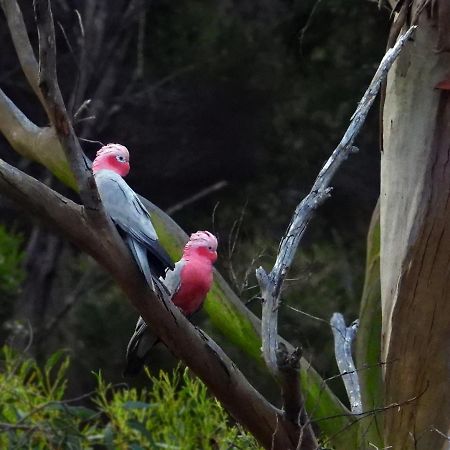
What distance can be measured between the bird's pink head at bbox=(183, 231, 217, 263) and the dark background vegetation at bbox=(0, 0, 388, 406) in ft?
7.27

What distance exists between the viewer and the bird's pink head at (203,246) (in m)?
2.21

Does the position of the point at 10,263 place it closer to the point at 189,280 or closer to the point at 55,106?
the point at 189,280

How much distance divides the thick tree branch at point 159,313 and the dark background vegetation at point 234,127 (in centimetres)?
237

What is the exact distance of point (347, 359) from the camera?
8.38ft

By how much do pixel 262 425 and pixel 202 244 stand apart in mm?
373

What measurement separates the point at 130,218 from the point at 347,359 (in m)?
0.83

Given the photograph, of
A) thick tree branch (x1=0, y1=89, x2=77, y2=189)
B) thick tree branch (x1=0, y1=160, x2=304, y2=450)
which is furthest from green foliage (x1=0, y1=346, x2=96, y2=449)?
thick tree branch (x1=0, y1=160, x2=304, y2=450)

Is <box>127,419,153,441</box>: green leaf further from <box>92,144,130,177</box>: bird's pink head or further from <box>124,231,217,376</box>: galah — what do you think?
<box>92,144,130,177</box>: bird's pink head

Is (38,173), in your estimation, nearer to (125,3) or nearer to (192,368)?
(125,3)

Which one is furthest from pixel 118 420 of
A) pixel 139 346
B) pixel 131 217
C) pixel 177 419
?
pixel 131 217

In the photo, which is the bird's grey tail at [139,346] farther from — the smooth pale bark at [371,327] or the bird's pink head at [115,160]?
the smooth pale bark at [371,327]

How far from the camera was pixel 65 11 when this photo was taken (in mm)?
4625

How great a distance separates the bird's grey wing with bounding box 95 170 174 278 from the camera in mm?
1898

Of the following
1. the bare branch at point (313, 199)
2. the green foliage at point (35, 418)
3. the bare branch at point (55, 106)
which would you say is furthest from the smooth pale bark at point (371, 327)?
the bare branch at point (55, 106)
